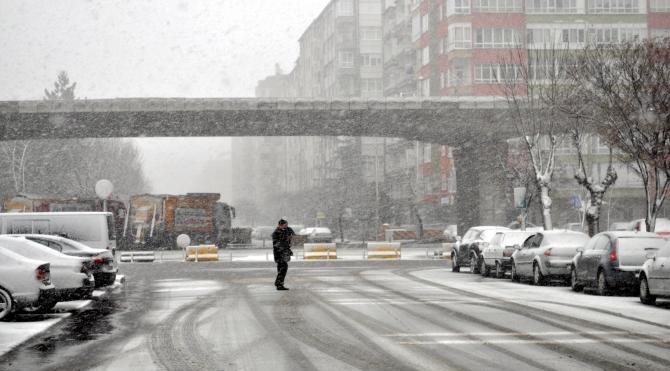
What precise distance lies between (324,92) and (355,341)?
387 feet

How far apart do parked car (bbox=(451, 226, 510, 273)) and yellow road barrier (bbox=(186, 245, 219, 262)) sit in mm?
15710

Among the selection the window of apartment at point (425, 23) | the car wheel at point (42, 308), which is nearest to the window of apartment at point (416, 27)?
the window of apartment at point (425, 23)

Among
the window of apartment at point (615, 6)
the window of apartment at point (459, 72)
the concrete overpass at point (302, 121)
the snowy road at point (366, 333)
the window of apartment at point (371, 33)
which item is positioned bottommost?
the snowy road at point (366, 333)

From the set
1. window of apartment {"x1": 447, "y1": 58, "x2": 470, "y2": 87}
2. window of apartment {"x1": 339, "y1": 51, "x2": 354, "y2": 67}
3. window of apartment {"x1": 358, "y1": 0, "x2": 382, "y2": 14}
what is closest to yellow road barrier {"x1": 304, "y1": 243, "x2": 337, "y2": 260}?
window of apartment {"x1": 447, "y1": 58, "x2": 470, "y2": 87}

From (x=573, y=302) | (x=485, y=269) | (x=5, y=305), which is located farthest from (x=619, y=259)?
(x=5, y=305)

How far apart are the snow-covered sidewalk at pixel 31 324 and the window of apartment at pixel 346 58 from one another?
9900cm

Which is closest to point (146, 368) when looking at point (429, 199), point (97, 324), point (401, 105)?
point (97, 324)

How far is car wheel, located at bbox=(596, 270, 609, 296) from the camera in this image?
20.5 metres

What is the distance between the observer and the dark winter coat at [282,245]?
23438 millimetres

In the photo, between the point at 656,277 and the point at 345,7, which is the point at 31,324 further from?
the point at 345,7

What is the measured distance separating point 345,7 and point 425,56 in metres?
31.2

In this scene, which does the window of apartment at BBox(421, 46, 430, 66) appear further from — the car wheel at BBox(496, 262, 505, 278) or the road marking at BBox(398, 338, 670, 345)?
the road marking at BBox(398, 338, 670, 345)

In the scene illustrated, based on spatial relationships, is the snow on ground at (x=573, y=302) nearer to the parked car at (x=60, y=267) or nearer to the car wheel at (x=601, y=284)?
the car wheel at (x=601, y=284)

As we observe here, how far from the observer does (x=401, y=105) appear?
5638 cm
